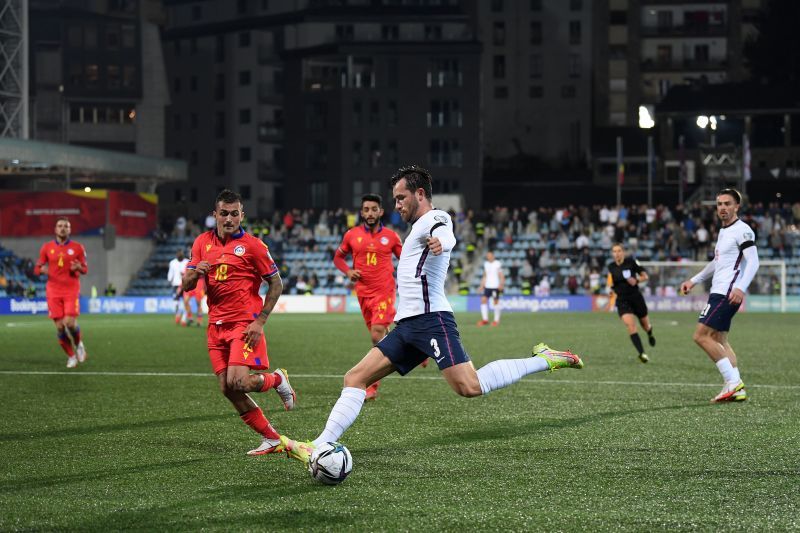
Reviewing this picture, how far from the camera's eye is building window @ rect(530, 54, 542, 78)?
376ft

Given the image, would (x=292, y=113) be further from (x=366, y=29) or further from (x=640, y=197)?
(x=640, y=197)

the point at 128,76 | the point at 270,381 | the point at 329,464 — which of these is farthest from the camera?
the point at 128,76

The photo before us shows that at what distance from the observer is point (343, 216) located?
61.1m

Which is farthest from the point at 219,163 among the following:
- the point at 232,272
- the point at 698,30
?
the point at 232,272

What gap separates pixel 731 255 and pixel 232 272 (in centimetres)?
674

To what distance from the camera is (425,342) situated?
8680mm

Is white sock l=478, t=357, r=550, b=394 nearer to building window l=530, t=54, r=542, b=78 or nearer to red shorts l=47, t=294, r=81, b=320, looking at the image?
red shorts l=47, t=294, r=81, b=320

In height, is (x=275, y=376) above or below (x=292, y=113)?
below

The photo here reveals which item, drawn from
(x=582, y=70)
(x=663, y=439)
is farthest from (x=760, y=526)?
(x=582, y=70)

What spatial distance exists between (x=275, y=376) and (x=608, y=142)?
303 ft

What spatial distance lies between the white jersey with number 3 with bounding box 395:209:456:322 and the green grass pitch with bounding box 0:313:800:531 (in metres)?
1.29

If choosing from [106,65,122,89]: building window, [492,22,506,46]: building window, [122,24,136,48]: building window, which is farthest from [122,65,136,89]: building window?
[492,22,506,46]: building window

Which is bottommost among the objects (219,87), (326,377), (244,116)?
(326,377)

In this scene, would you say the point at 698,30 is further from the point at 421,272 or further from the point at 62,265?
the point at 421,272
